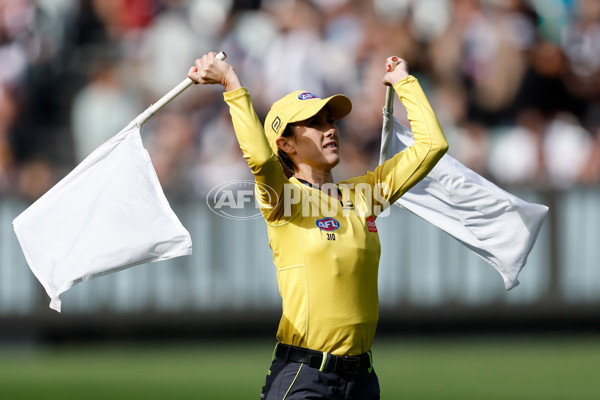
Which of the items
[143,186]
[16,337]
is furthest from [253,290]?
[143,186]

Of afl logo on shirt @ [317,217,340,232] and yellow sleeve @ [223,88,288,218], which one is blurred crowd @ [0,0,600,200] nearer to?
afl logo on shirt @ [317,217,340,232]

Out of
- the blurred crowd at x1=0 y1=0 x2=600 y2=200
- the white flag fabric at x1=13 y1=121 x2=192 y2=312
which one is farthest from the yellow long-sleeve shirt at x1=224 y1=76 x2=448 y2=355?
the blurred crowd at x1=0 y1=0 x2=600 y2=200

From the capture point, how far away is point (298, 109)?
5363mm

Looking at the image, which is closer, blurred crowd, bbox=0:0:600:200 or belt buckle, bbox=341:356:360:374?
belt buckle, bbox=341:356:360:374

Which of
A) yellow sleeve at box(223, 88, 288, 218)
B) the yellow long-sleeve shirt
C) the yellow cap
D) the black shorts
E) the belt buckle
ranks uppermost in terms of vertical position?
the yellow cap

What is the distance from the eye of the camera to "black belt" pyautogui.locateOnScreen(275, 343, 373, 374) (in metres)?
5.08

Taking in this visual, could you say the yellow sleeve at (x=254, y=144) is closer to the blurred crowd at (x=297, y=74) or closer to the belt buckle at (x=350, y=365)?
the belt buckle at (x=350, y=365)

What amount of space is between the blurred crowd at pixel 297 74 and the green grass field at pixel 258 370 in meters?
1.92

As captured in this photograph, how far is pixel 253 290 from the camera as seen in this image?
12.2 m

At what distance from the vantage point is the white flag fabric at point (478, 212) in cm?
621

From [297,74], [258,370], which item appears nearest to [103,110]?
[297,74]

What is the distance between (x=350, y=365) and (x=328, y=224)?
2.23ft

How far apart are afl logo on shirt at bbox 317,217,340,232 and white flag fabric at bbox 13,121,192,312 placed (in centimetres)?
70

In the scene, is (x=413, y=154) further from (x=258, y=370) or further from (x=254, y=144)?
(x=258, y=370)
